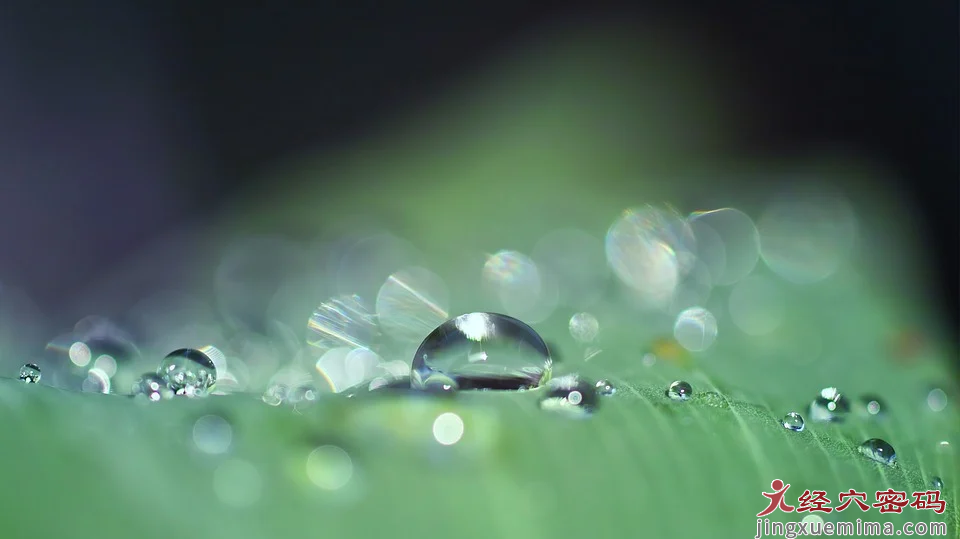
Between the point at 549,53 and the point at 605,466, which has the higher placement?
the point at 549,53

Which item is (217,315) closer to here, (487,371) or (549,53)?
(487,371)

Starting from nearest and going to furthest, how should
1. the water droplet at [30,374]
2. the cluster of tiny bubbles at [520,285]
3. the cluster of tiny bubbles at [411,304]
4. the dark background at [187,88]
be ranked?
the water droplet at [30,374] → the cluster of tiny bubbles at [411,304] → the cluster of tiny bubbles at [520,285] → the dark background at [187,88]

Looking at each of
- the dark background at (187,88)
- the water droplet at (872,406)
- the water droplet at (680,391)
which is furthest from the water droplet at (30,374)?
the dark background at (187,88)

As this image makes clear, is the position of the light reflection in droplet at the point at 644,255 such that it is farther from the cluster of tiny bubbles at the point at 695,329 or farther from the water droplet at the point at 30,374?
the water droplet at the point at 30,374

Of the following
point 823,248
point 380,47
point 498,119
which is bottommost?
point 823,248

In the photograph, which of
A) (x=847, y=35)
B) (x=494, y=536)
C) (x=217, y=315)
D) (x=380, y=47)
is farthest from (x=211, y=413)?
(x=380, y=47)

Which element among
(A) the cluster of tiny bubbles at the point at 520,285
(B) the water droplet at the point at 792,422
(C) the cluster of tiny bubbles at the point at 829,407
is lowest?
(B) the water droplet at the point at 792,422
